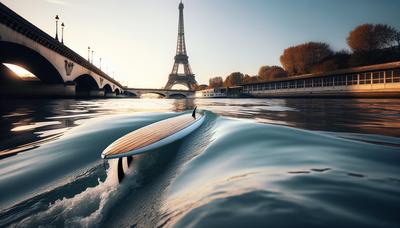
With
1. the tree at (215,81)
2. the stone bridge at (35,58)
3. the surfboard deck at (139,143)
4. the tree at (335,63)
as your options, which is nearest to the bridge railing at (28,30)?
the stone bridge at (35,58)

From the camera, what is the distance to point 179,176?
3.09 metres

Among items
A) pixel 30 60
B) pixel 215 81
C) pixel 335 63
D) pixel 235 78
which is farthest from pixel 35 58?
pixel 215 81

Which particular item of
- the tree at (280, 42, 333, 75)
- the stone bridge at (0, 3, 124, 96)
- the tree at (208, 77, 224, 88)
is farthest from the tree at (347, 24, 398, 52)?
the tree at (208, 77, 224, 88)

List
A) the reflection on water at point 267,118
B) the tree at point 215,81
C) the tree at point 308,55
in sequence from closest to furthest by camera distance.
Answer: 1. the reflection on water at point 267,118
2. the tree at point 308,55
3. the tree at point 215,81

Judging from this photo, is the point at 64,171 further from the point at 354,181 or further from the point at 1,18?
the point at 1,18

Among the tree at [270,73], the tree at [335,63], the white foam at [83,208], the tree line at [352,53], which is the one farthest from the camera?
the tree at [270,73]

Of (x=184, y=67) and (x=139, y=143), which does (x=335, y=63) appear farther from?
(x=139, y=143)

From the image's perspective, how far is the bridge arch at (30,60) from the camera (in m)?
23.2

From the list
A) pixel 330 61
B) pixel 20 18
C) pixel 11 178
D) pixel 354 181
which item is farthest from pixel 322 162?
pixel 330 61

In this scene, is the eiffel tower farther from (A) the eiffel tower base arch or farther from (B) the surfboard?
(B) the surfboard

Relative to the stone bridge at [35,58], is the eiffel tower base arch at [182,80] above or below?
above

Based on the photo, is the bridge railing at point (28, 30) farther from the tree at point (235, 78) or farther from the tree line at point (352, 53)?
the tree at point (235, 78)

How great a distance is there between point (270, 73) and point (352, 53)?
112 ft

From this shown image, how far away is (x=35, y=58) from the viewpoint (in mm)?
27703
